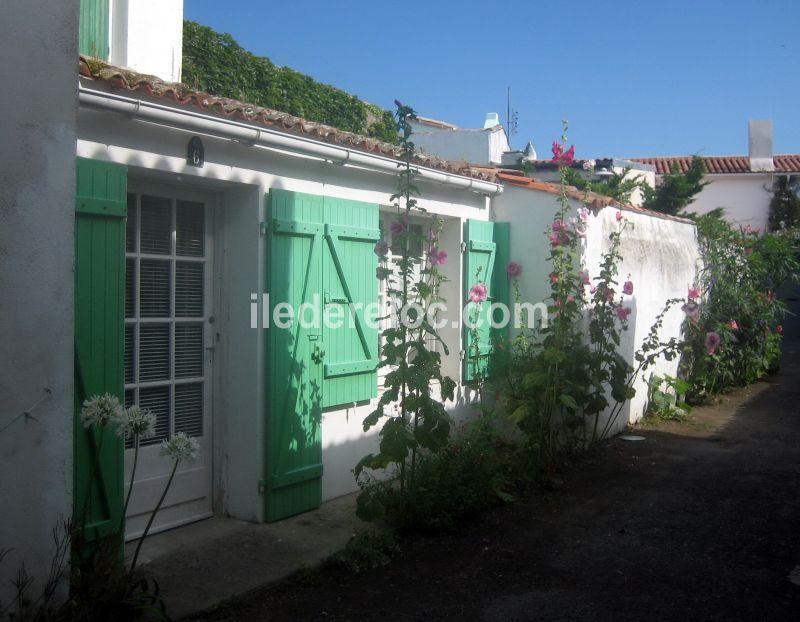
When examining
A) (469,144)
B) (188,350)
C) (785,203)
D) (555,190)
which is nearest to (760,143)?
(785,203)

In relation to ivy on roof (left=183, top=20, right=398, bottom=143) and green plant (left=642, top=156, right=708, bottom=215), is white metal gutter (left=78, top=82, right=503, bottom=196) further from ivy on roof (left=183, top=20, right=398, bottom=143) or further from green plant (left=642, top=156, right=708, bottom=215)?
Answer: green plant (left=642, top=156, right=708, bottom=215)

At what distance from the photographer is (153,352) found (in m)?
5.25

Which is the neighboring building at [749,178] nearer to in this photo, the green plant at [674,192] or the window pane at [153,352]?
the green plant at [674,192]

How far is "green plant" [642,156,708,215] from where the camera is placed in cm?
1747

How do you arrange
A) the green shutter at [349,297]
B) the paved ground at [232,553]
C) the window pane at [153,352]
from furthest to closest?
the green shutter at [349,297], the window pane at [153,352], the paved ground at [232,553]

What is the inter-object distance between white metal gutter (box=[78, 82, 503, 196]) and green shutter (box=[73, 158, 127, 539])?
13.4 inches

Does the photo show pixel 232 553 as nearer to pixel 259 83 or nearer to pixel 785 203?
pixel 259 83

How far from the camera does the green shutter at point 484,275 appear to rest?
7.58 meters

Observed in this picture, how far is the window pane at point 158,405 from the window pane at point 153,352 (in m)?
0.08

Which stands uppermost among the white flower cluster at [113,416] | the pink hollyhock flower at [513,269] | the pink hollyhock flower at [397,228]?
the pink hollyhock flower at [397,228]

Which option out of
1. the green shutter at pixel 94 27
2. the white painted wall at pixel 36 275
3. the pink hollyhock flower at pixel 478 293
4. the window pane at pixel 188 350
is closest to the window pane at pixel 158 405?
the window pane at pixel 188 350

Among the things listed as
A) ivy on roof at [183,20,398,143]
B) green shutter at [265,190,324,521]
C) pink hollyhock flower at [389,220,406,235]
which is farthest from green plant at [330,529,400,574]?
ivy on roof at [183,20,398,143]

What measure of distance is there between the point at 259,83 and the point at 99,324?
34.8 feet

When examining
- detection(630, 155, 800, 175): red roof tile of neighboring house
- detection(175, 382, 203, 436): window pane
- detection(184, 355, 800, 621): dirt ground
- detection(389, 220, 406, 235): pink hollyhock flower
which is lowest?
detection(184, 355, 800, 621): dirt ground
